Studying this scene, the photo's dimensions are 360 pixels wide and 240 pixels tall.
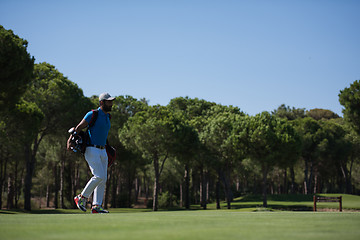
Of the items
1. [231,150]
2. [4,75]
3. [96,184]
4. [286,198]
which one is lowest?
[286,198]

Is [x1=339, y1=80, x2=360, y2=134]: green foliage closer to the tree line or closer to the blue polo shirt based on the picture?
the tree line

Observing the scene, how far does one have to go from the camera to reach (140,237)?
4.03 metres

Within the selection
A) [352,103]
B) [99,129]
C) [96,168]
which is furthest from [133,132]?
[96,168]

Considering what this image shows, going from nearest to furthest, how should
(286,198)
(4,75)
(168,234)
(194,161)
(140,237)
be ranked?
1. (140,237)
2. (168,234)
3. (4,75)
4. (194,161)
5. (286,198)

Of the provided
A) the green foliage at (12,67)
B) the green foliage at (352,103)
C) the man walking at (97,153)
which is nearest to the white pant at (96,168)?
the man walking at (97,153)

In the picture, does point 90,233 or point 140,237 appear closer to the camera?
point 140,237

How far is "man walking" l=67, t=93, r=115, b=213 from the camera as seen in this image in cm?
896

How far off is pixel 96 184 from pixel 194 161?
3929cm

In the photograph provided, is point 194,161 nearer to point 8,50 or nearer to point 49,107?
point 49,107

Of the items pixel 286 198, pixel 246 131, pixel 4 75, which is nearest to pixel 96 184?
pixel 4 75

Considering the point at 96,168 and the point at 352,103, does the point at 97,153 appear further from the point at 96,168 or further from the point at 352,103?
the point at 352,103

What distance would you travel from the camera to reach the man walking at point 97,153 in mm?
8961

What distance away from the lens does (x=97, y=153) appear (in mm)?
9023

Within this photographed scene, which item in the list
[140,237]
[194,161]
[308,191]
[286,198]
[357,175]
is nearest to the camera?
[140,237]
